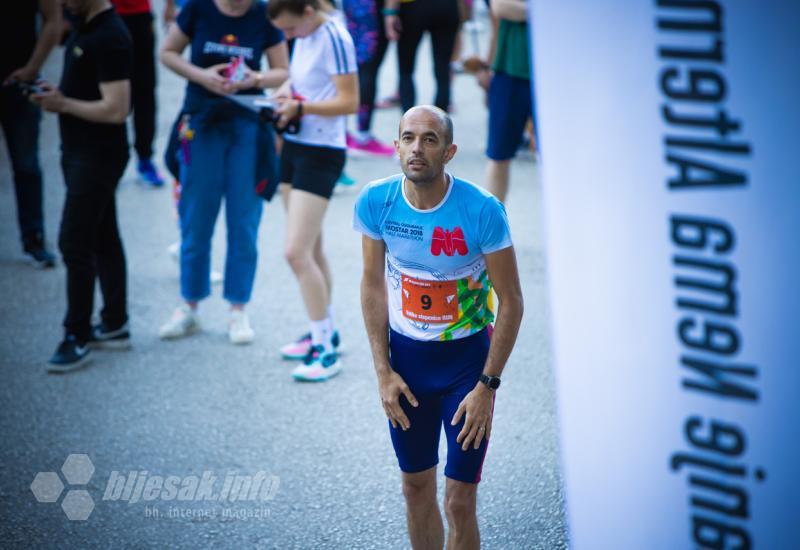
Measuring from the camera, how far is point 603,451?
2.33 meters

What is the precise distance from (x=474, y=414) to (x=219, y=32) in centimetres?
332

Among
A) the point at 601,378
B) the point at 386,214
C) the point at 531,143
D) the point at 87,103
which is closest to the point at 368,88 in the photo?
the point at 531,143

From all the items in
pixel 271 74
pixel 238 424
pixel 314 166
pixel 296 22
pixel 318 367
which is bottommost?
pixel 238 424

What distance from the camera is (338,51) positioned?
5039 mm

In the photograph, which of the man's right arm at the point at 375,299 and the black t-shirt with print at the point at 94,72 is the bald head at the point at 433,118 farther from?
the black t-shirt with print at the point at 94,72

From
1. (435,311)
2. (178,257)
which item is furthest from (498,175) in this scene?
(435,311)

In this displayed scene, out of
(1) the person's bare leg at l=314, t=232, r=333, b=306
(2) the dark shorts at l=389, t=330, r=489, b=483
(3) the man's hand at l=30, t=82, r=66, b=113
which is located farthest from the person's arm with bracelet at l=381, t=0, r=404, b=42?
(2) the dark shorts at l=389, t=330, r=489, b=483

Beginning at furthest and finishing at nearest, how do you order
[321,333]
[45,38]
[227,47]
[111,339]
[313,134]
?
1. [45,38]
2. [111,339]
3. [227,47]
4. [321,333]
5. [313,134]

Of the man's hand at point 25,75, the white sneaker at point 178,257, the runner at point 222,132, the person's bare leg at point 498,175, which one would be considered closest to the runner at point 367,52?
the white sneaker at point 178,257

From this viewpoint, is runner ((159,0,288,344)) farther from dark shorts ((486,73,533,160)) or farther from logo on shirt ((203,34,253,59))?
dark shorts ((486,73,533,160))

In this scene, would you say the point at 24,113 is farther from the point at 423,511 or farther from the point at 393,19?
the point at 423,511

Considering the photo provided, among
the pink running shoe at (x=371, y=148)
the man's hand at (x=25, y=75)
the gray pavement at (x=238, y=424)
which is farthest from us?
the pink running shoe at (x=371, y=148)

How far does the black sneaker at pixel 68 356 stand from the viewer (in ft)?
18.5

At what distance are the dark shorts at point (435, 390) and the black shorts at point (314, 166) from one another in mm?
2042
